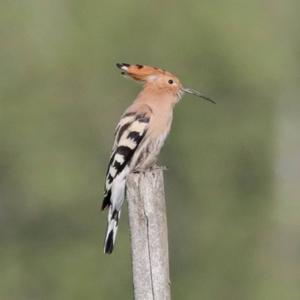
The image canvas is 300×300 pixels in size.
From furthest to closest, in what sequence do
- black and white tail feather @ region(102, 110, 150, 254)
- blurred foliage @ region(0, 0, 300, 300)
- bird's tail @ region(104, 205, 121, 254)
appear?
1. blurred foliage @ region(0, 0, 300, 300)
2. black and white tail feather @ region(102, 110, 150, 254)
3. bird's tail @ region(104, 205, 121, 254)

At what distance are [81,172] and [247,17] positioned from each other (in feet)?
7.19

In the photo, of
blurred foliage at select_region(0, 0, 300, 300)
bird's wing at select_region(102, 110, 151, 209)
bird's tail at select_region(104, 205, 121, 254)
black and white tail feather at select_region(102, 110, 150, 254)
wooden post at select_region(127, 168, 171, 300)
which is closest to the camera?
wooden post at select_region(127, 168, 171, 300)

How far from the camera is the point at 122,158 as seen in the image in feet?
19.0

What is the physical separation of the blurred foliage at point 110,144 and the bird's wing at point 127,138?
6.58m

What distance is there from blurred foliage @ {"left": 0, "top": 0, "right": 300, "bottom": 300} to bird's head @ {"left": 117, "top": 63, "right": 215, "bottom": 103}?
21.6 ft

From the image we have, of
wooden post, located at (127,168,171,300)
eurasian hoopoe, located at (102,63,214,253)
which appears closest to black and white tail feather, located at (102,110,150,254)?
eurasian hoopoe, located at (102,63,214,253)

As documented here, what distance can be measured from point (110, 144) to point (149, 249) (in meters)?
9.07

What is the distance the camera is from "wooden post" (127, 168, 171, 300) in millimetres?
4172

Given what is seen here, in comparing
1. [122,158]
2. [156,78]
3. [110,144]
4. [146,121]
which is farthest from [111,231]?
[110,144]

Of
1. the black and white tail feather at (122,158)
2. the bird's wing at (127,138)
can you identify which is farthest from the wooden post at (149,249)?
the bird's wing at (127,138)

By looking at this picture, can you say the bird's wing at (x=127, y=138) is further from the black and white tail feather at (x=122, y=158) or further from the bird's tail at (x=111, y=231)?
the bird's tail at (x=111, y=231)

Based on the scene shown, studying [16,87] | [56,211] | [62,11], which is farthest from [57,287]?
[62,11]

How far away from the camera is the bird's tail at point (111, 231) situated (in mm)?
5438

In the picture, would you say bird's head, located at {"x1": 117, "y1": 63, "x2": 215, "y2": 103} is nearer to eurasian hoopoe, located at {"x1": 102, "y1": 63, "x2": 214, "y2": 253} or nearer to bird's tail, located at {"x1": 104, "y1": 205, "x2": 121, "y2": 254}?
eurasian hoopoe, located at {"x1": 102, "y1": 63, "x2": 214, "y2": 253}
